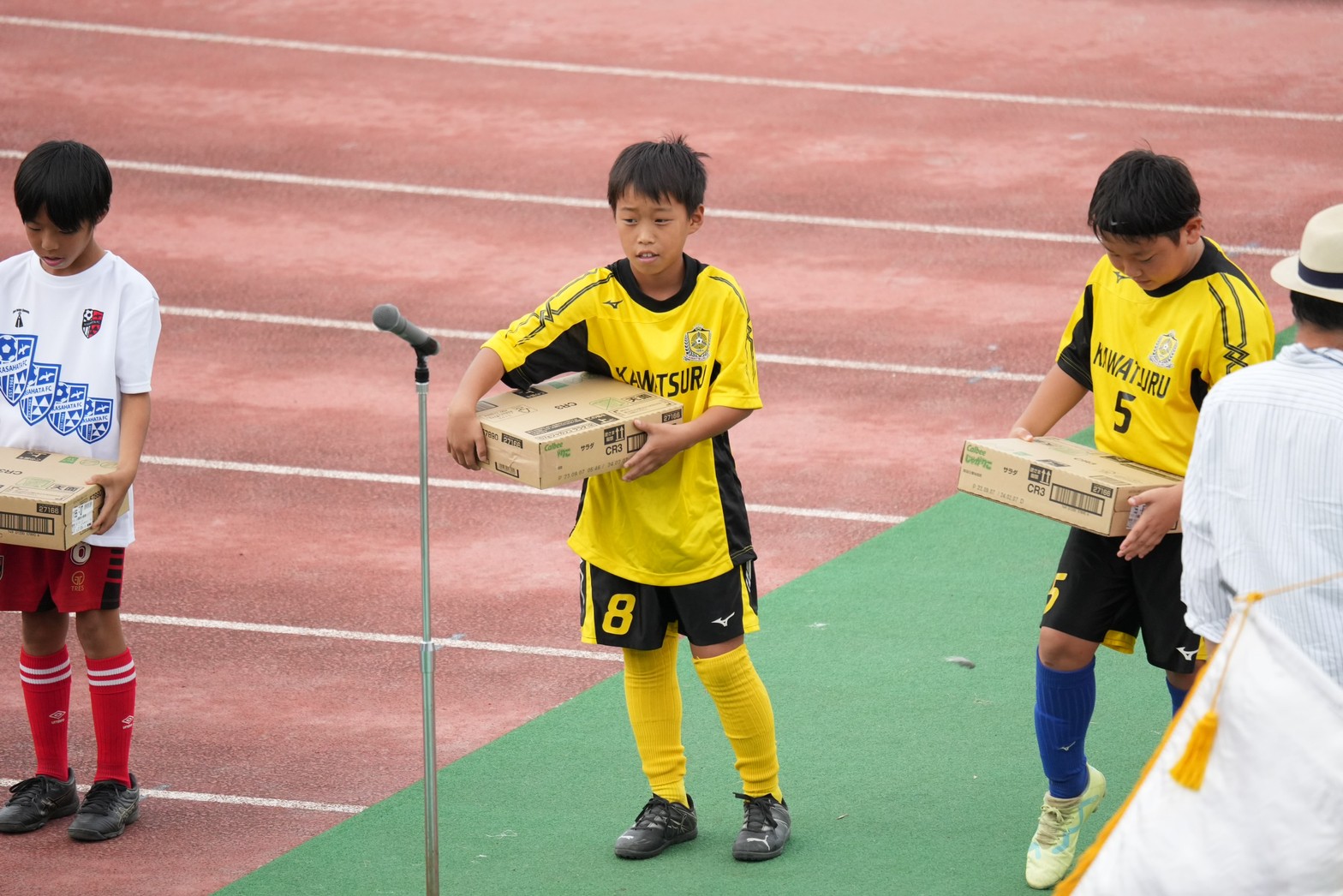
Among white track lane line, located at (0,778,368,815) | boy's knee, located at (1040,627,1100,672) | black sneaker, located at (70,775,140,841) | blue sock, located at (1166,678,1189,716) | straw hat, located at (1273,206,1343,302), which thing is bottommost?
white track lane line, located at (0,778,368,815)

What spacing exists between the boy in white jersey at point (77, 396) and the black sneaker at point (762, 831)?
1.88 meters

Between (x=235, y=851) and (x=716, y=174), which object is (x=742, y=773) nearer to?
(x=235, y=851)

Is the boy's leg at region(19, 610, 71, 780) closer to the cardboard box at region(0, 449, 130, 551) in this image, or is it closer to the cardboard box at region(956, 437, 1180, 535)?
the cardboard box at region(0, 449, 130, 551)

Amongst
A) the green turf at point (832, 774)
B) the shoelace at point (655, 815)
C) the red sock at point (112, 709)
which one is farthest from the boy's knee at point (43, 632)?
the shoelace at point (655, 815)

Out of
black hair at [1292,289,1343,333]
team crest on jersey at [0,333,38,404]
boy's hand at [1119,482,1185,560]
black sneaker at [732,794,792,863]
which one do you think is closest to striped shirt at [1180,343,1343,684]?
black hair at [1292,289,1343,333]

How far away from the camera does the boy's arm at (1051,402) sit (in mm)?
4605

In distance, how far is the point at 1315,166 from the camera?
11953 mm

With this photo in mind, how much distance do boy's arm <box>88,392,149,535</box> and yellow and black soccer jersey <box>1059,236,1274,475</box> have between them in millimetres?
2652

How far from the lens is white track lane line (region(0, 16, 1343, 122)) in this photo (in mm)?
13070

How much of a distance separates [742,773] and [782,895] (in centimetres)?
37

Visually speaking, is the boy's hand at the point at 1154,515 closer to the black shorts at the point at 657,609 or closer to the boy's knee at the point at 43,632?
Result: the black shorts at the point at 657,609

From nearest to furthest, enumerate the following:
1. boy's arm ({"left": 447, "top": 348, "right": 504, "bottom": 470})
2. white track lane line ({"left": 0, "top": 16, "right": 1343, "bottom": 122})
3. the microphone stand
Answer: the microphone stand < boy's arm ({"left": 447, "top": 348, "right": 504, "bottom": 470}) < white track lane line ({"left": 0, "top": 16, "right": 1343, "bottom": 122})

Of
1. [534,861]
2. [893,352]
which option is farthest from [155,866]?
[893,352]

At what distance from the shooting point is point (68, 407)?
4.86 meters
